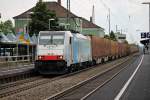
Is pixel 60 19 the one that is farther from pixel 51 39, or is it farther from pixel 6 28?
pixel 51 39

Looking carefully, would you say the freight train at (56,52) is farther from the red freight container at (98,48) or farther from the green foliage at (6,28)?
the green foliage at (6,28)

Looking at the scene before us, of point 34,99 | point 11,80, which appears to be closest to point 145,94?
point 34,99

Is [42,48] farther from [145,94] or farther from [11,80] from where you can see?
[145,94]

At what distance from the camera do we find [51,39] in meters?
31.4

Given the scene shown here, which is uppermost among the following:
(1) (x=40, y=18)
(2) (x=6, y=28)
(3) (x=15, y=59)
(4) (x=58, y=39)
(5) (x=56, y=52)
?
(2) (x=6, y=28)

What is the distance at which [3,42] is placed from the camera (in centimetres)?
4797

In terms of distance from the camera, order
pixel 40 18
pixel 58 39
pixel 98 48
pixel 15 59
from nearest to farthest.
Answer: pixel 58 39, pixel 15 59, pixel 98 48, pixel 40 18

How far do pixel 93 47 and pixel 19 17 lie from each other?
8366cm

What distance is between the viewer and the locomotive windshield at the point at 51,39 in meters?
31.2

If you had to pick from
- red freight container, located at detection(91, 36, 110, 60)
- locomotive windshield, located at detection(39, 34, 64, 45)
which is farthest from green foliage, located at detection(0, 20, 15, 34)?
locomotive windshield, located at detection(39, 34, 64, 45)

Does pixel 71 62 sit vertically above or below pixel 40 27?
below

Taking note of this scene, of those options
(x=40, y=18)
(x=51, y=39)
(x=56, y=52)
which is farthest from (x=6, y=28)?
(x=56, y=52)

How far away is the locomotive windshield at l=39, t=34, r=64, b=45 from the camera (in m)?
31.2

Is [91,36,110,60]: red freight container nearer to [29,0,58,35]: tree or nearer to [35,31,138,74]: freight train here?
[35,31,138,74]: freight train
